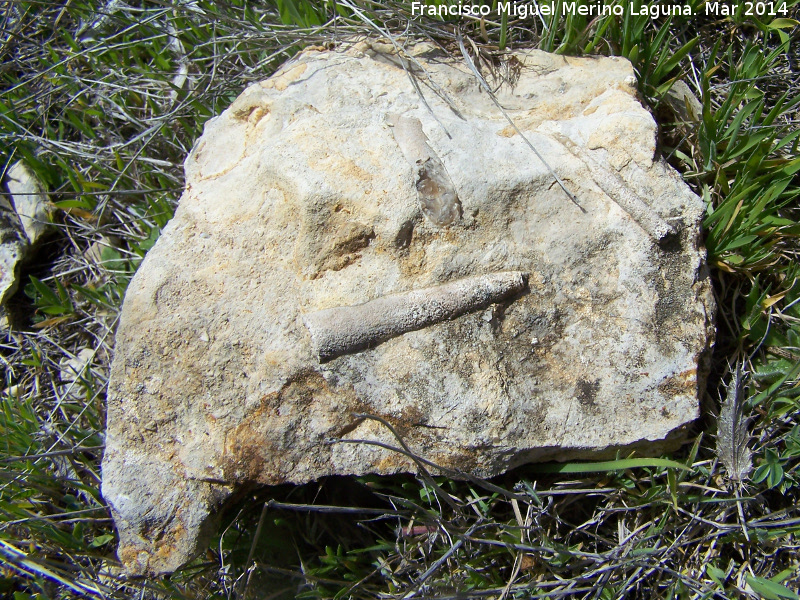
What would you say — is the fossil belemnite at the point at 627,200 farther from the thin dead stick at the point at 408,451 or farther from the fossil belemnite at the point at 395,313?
the thin dead stick at the point at 408,451

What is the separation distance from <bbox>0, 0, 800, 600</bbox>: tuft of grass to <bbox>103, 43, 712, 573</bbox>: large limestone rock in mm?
188

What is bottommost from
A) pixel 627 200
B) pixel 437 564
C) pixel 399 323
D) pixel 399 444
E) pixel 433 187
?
pixel 437 564

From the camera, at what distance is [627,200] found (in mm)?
1769

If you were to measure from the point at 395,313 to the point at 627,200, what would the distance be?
75 centimetres

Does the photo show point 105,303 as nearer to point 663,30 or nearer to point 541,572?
point 541,572

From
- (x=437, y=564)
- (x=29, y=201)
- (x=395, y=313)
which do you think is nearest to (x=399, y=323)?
(x=395, y=313)

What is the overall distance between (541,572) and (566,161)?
4.18 ft

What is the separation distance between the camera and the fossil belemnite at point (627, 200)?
174 cm

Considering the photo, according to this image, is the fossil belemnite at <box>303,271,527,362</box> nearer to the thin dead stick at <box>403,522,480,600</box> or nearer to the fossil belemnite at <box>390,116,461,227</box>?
the fossil belemnite at <box>390,116,461,227</box>

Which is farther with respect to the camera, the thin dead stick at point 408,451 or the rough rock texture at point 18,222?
the rough rock texture at point 18,222

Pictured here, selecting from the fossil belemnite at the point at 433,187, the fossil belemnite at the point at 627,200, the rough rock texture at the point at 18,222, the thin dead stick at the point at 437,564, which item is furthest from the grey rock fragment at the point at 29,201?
the fossil belemnite at the point at 627,200

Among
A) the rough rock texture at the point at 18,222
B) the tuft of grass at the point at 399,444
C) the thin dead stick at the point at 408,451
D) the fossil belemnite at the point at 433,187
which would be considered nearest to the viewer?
the thin dead stick at the point at 408,451

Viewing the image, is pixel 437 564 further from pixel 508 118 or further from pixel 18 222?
pixel 18 222

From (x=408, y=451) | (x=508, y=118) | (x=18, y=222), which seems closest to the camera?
(x=408, y=451)
